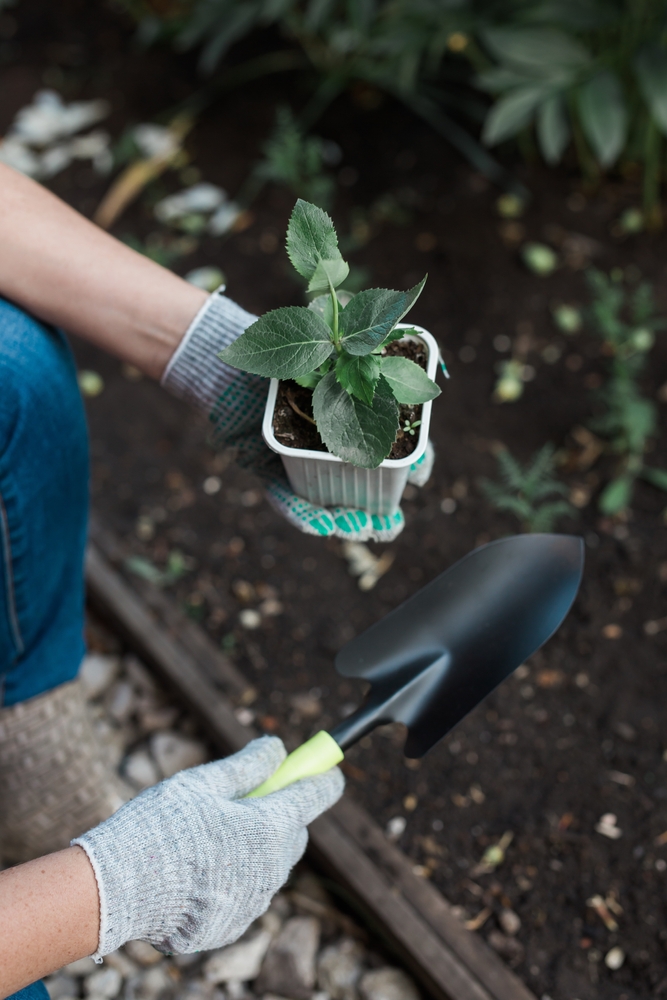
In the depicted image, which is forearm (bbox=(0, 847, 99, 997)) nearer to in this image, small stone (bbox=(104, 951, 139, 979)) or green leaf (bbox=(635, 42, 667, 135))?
small stone (bbox=(104, 951, 139, 979))

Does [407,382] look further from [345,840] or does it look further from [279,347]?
[345,840]

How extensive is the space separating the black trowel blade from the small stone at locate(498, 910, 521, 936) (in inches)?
13.2

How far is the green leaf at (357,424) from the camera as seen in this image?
0.75 m

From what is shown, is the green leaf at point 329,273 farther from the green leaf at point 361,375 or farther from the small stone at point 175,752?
the small stone at point 175,752

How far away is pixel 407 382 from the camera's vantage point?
0.76 m

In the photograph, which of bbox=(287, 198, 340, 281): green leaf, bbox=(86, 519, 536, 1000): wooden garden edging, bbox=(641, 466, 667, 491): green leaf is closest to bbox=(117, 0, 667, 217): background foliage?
bbox=(641, 466, 667, 491): green leaf

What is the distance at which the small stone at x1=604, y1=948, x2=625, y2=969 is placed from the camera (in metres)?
1.10

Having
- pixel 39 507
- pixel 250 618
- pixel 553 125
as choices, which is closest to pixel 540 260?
pixel 553 125

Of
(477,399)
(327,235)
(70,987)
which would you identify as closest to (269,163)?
(477,399)

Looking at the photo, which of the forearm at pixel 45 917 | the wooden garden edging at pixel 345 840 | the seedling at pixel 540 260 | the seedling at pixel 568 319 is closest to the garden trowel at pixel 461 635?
the wooden garden edging at pixel 345 840

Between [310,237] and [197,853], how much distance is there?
2.02ft

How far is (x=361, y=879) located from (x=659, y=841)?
444mm

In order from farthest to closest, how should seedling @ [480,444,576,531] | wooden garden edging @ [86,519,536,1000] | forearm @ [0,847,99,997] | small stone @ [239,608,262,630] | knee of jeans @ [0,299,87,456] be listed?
small stone @ [239,608,262,630]
seedling @ [480,444,576,531]
wooden garden edging @ [86,519,536,1000]
knee of jeans @ [0,299,87,456]
forearm @ [0,847,99,997]

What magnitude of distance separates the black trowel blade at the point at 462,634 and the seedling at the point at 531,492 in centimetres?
25
